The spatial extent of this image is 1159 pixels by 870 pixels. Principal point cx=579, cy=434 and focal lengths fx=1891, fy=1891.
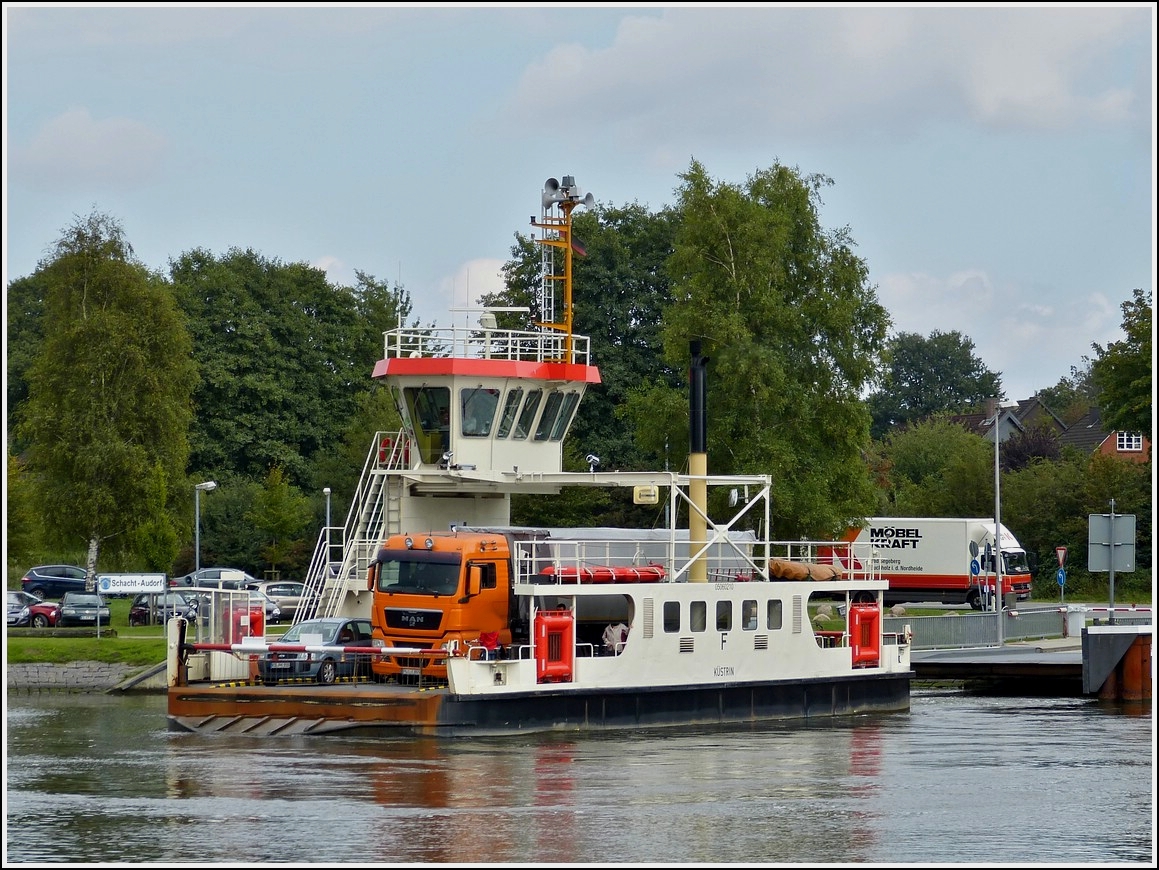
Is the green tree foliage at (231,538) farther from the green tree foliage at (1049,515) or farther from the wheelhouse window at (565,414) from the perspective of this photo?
the wheelhouse window at (565,414)

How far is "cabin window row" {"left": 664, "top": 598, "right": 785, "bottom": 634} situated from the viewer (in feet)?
114

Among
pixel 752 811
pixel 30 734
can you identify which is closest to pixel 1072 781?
pixel 752 811

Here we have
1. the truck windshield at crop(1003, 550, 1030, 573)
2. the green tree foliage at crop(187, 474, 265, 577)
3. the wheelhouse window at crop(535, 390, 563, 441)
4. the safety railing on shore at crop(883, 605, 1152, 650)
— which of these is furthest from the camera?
the green tree foliage at crop(187, 474, 265, 577)

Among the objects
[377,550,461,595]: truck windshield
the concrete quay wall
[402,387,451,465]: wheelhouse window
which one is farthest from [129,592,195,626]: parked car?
[377,550,461,595]: truck windshield

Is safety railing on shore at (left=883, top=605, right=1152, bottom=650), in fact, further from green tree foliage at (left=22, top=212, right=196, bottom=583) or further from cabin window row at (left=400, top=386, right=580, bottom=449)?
green tree foliage at (left=22, top=212, right=196, bottom=583)

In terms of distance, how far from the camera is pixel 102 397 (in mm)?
59531

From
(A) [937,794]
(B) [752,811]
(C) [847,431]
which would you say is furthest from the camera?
(C) [847,431]

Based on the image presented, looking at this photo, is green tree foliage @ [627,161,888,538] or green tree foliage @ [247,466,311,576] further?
green tree foliage @ [247,466,311,576]

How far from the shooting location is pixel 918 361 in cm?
14150

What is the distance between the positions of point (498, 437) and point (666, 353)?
1742 centimetres

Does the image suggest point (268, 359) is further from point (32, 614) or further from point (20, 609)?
point (32, 614)

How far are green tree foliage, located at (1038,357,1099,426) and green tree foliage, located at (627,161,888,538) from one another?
69320 millimetres

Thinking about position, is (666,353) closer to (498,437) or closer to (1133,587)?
(498,437)

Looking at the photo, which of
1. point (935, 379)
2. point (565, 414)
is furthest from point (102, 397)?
point (935, 379)
